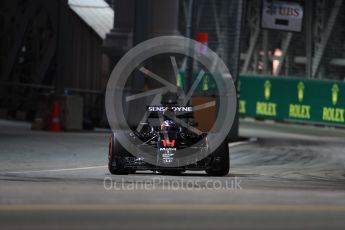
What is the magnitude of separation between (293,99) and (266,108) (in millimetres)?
2926

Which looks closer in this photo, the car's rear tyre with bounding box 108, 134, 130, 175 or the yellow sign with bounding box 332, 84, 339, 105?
the car's rear tyre with bounding box 108, 134, 130, 175

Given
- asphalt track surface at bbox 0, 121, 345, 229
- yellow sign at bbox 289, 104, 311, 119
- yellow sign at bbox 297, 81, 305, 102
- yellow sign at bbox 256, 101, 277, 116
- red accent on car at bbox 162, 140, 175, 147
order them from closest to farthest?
asphalt track surface at bbox 0, 121, 345, 229 → red accent on car at bbox 162, 140, 175, 147 → yellow sign at bbox 289, 104, 311, 119 → yellow sign at bbox 297, 81, 305, 102 → yellow sign at bbox 256, 101, 277, 116

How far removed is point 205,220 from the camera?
31.3ft

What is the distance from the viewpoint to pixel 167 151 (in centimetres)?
1516

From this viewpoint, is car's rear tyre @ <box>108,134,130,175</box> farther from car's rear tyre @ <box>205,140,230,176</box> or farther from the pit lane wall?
the pit lane wall

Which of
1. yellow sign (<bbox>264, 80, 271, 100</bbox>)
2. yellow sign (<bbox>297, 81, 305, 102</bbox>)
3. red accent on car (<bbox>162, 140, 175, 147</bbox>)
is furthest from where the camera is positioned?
yellow sign (<bbox>264, 80, 271, 100</bbox>)

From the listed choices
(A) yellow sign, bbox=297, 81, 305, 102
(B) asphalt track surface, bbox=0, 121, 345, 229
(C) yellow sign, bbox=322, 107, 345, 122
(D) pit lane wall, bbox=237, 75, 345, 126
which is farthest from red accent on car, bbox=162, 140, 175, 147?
(A) yellow sign, bbox=297, 81, 305, 102

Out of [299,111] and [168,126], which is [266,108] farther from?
[168,126]

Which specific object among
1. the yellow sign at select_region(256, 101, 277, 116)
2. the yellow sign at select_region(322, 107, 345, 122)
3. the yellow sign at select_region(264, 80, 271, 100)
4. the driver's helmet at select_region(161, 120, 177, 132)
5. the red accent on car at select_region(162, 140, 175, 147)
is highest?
the driver's helmet at select_region(161, 120, 177, 132)

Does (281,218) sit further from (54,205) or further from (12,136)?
(12,136)

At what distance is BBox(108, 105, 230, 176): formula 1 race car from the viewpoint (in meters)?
15.2

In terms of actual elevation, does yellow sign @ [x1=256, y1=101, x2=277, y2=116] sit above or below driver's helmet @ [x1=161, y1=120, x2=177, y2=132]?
below

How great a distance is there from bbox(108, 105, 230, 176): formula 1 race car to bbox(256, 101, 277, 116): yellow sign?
30680mm

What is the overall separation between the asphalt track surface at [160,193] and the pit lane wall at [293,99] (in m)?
18.7
